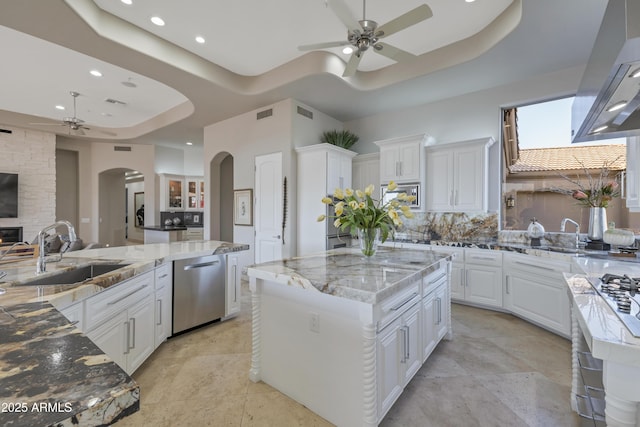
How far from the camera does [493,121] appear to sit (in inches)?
171

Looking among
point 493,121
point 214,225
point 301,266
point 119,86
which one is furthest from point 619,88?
point 214,225

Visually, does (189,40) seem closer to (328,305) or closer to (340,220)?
(340,220)

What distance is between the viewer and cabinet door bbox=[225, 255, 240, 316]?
341 centimetres

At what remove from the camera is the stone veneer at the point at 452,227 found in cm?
431

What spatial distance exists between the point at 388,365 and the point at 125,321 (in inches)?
76.2

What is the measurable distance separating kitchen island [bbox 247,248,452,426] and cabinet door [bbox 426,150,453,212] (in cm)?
229

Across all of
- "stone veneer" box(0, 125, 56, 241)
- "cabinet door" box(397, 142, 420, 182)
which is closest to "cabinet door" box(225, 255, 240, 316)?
"cabinet door" box(397, 142, 420, 182)

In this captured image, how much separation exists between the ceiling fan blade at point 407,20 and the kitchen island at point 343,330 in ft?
6.24

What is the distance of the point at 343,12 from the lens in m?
2.15

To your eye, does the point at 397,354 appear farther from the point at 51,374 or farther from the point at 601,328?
the point at 51,374

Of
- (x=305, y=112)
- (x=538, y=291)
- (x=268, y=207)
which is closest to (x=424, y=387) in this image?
(x=538, y=291)

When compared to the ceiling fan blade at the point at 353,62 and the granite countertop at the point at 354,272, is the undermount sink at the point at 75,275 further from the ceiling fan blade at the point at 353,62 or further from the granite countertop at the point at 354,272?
the ceiling fan blade at the point at 353,62

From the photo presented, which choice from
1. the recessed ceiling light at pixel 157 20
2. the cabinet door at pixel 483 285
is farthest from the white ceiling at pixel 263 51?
the cabinet door at pixel 483 285

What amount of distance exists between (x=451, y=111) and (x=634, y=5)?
4.11 m
